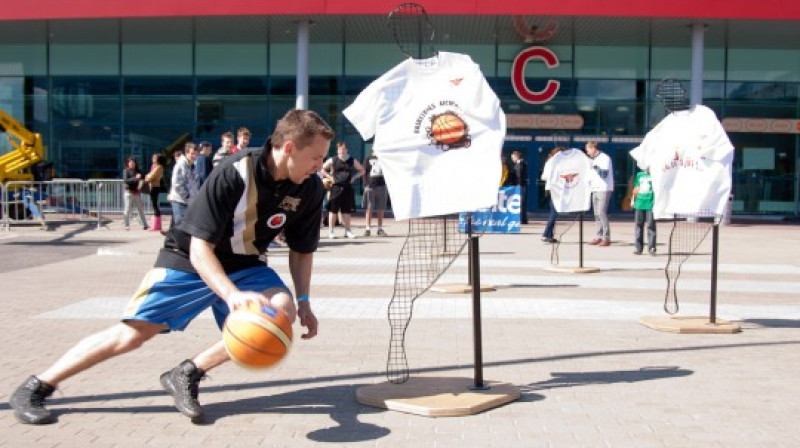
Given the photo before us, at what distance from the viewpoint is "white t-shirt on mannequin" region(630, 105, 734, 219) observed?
781 cm

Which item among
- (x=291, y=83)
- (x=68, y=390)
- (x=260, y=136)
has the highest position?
(x=291, y=83)

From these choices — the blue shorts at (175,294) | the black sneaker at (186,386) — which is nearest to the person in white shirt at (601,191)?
the blue shorts at (175,294)

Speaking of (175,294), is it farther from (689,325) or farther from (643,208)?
(643,208)

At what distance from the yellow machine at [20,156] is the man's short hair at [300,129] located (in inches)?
840

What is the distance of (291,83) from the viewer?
28.8m

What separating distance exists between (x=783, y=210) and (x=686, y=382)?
2548cm

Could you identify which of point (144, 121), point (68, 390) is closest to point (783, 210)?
point (144, 121)

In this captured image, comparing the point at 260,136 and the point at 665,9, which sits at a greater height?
the point at 665,9

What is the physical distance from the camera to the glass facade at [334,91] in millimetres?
28562

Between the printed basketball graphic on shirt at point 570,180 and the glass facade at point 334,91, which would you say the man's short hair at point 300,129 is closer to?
the printed basketball graphic on shirt at point 570,180

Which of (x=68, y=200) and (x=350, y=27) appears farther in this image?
(x=350, y=27)

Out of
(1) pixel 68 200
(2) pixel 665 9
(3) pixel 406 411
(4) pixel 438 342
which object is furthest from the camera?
(2) pixel 665 9

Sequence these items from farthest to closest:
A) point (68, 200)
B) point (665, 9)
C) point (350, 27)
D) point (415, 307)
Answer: point (350, 27) → point (665, 9) → point (68, 200) → point (415, 307)

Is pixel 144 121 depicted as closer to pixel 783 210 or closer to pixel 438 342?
pixel 783 210
